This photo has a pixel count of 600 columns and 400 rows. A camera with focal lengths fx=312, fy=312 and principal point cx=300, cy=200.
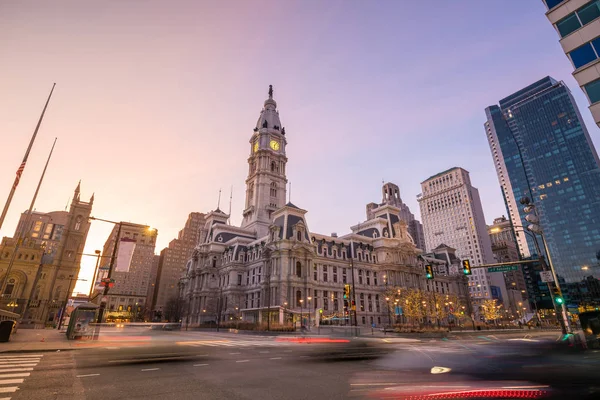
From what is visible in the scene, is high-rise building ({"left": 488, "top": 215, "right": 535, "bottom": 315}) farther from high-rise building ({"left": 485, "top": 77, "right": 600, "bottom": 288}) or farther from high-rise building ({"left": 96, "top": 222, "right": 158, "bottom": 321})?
high-rise building ({"left": 96, "top": 222, "right": 158, "bottom": 321})

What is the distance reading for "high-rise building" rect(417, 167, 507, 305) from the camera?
5300 inches

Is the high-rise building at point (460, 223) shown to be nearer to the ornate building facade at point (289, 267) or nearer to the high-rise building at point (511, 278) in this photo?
the high-rise building at point (511, 278)

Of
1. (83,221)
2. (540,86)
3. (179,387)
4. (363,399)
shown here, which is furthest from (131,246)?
(540,86)

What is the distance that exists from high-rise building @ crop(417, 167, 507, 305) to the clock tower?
93.5 metres

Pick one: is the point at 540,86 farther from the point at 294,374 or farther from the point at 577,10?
the point at 294,374

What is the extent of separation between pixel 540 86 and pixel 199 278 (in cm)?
18233

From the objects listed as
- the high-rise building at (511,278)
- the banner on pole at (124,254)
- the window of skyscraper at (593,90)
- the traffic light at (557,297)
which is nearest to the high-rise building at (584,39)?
the window of skyscraper at (593,90)

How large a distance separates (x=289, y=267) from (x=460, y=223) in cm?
11765

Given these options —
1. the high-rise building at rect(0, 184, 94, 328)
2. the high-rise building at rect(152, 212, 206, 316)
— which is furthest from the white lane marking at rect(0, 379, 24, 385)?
the high-rise building at rect(152, 212, 206, 316)

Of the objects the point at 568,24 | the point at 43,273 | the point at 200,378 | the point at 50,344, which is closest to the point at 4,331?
the point at 50,344

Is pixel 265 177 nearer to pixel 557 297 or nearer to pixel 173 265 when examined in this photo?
pixel 557 297

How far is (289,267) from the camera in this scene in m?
66.4

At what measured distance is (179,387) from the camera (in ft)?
29.5

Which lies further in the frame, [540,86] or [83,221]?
[540,86]
